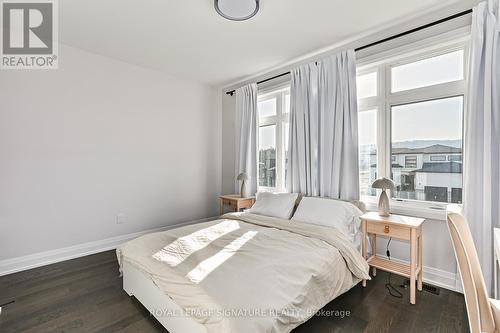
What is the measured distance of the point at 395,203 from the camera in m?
2.59

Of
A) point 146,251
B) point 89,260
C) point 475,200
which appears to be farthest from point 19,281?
point 475,200

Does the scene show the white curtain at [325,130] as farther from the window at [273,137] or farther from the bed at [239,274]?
the bed at [239,274]

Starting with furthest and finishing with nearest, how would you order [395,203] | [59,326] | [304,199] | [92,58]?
1. [92,58]
2. [304,199]
3. [395,203]
4. [59,326]

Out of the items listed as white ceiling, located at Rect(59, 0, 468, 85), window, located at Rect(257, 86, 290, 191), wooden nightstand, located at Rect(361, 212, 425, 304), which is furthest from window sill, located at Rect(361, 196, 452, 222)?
white ceiling, located at Rect(59, 0, 468, 85)

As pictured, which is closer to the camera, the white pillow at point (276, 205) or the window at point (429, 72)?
the window at point (429, 72)

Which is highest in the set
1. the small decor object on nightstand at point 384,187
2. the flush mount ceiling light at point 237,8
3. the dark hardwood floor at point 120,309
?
the flush mount ceiling light at point 237,8

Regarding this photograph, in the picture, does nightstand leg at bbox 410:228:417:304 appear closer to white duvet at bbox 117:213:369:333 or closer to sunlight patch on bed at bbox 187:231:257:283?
white duvet at bbox 117:213:369:333

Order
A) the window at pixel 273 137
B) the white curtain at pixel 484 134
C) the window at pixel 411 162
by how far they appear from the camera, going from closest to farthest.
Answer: the white curtain at pixel 484 134
the window at pixel 411 162
the window at pixel 273 137

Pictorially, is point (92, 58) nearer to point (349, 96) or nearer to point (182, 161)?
point (182, 161)

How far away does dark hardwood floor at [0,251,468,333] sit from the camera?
175 cm

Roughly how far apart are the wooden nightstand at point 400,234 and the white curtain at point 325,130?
492mm

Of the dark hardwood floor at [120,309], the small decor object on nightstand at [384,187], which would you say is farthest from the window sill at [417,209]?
the dark hardwood floor at [120,309]

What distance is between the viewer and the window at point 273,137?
372 cm

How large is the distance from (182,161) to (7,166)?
211cm
